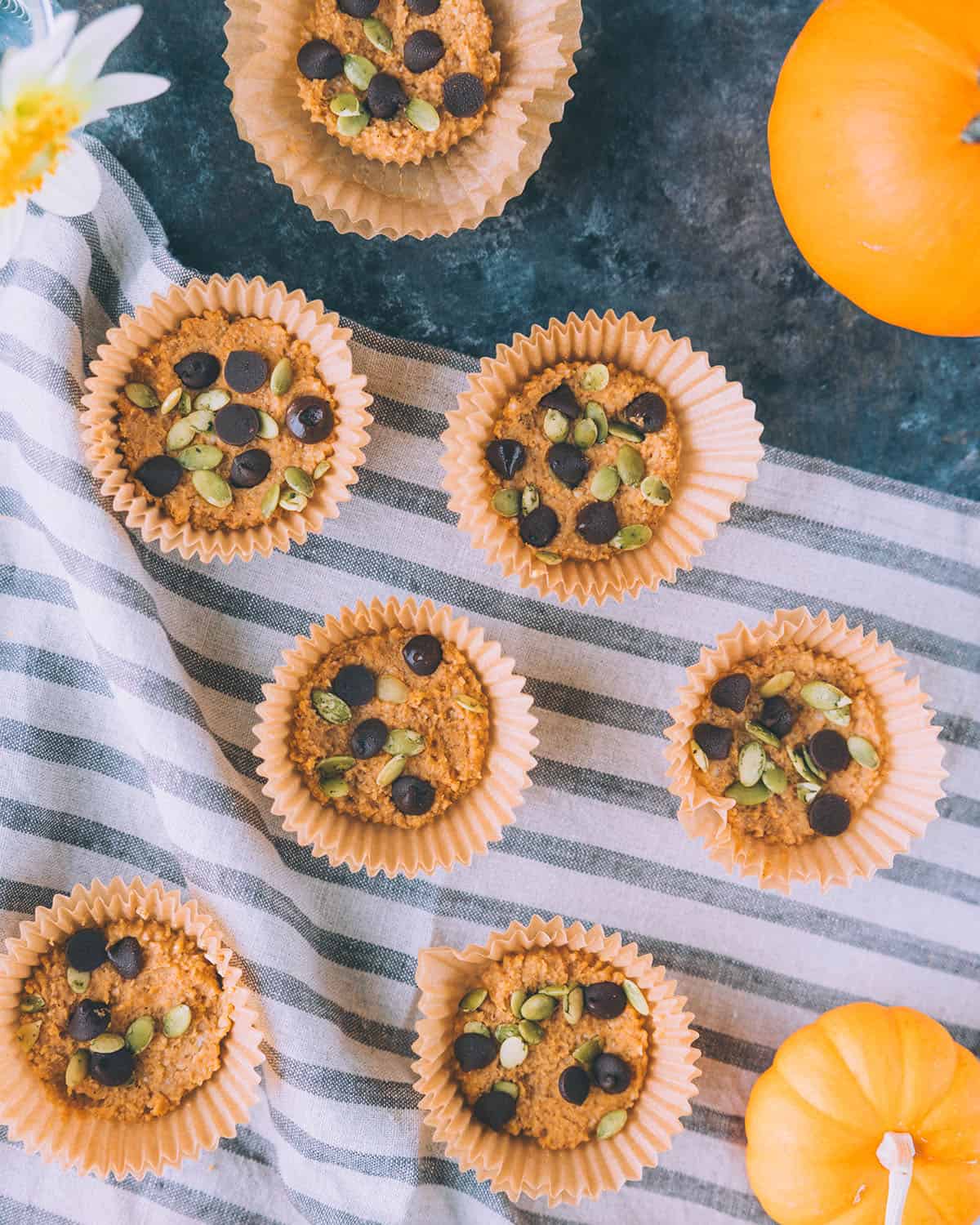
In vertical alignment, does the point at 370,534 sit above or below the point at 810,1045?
above

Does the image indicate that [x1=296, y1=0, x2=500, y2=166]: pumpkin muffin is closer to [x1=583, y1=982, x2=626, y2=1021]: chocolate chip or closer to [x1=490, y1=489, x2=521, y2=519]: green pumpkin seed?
[x1=490, y1=489, x2=521, y2=519]: green pumpkin seed

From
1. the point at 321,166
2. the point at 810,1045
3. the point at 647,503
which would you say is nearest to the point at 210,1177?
the point at 810,1045

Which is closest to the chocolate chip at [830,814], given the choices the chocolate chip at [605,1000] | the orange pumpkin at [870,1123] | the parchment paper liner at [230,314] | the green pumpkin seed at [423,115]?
the orange pumpkin at [870,1123]

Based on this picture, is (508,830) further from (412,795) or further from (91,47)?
(91,47)

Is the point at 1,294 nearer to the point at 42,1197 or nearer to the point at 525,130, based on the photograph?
the point at 525,130

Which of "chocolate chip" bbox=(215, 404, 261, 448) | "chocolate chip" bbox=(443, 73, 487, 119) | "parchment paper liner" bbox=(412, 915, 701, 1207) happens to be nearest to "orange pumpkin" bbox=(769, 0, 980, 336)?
"chocolate chip" bbox=(443, 73, 487, 119)

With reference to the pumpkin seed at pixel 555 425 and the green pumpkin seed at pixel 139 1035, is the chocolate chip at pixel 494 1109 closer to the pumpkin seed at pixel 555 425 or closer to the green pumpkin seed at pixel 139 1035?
the green pumpkin seed at pixel 139 1035

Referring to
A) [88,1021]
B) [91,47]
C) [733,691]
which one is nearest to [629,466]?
[733,691]
